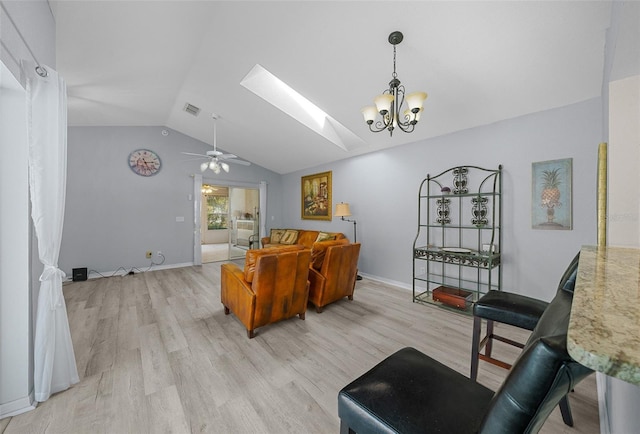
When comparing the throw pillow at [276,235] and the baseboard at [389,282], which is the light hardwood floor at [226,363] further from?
the throw pillow at [276,235]

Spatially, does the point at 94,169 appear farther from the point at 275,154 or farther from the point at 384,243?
the point at 384,243

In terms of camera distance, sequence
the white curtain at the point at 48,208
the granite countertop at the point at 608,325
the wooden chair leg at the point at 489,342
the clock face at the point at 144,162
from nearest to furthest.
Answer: the granite countertop at the point at 608,325 < the white curtain at the point at 48,208 < the wooden chair leg at the point at 489,342 < the clock face at the point at 144,162

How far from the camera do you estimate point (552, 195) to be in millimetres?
2740

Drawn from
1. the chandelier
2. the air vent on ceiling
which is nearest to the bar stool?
the chandelier

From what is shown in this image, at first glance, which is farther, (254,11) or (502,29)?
(254,11)

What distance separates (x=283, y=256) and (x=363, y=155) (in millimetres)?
3084

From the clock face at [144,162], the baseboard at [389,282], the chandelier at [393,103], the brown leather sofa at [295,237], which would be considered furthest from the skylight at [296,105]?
the clock face at [144,162]

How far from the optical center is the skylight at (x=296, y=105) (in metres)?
3.49

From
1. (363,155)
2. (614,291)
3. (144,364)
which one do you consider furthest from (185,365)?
(363,155)

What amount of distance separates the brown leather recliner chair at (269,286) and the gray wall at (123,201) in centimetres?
350

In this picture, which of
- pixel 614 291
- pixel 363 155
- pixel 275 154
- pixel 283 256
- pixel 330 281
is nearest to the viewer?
pixel 614 291

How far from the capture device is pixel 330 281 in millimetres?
3133

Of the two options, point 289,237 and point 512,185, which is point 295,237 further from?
point 512,185

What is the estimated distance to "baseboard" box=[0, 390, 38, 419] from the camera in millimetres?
1562
